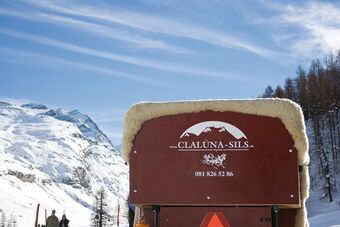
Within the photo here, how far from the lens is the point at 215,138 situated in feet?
13.7

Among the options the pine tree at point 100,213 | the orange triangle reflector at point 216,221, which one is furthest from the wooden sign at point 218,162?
the pine tree at point 100,213

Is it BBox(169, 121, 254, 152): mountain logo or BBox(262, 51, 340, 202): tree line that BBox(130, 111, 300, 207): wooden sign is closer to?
BBox(169, 121, 254, 152): mountain logo

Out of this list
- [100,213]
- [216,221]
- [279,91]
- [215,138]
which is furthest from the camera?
[279,91]

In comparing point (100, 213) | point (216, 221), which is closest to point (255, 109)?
point (216, 221)

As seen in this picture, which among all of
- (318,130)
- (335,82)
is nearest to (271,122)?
(318,130)

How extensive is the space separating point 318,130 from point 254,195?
86.0 meters

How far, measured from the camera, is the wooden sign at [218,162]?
13.5ft

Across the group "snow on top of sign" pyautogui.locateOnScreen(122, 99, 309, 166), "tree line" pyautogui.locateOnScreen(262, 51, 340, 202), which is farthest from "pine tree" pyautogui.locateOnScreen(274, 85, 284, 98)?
"snow on top of sign" pyautogui.locateOnScreen(122, 99, 309, 166)

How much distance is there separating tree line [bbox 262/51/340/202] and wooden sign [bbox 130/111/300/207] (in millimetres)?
73470

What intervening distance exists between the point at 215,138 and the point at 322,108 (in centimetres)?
9492

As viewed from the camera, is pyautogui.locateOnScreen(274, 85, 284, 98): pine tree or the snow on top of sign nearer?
the snow on top of sign

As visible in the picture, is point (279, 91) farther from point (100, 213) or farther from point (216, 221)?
point (216, 221)

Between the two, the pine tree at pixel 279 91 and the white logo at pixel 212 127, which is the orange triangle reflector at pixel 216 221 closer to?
the white logo at pixel 212 127

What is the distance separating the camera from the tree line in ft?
277
